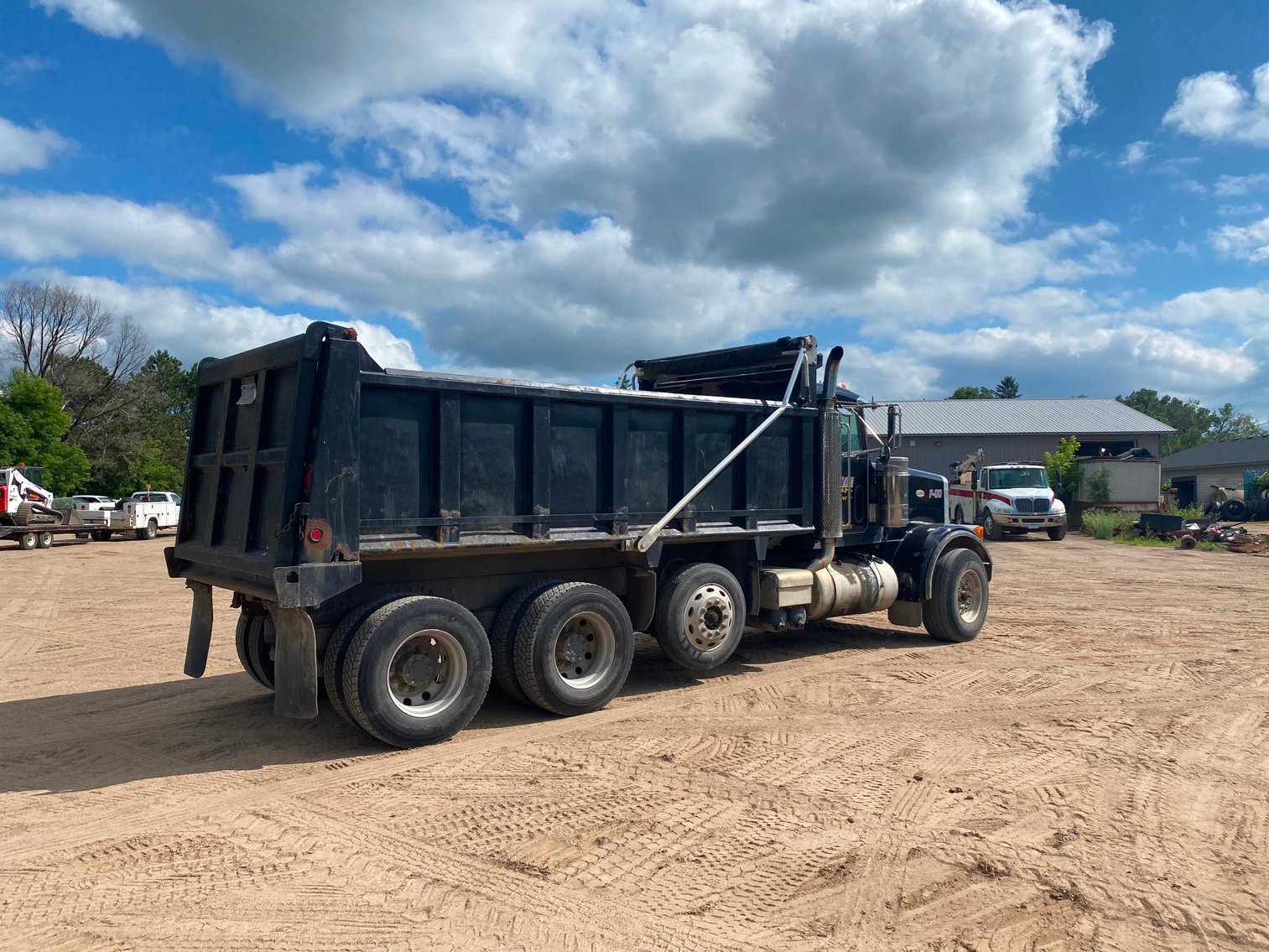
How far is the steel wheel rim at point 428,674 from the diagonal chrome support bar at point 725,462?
186 centimetres

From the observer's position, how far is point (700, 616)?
844 cm

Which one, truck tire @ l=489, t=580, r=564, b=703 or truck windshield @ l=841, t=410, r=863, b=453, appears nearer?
truck tire @ l=489, t=580, r=564, b=703

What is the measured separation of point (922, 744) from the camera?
6664mm

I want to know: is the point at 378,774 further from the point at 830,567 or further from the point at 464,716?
the point at 830,567

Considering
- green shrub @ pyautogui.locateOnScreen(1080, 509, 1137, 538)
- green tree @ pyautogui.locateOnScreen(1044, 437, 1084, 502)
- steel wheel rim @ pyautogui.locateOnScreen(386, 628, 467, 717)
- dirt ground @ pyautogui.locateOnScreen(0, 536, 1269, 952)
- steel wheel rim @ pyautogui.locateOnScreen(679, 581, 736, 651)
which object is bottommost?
dirt ground @ pyautogui.locateOnScreen(0, 536, 1269, 952)

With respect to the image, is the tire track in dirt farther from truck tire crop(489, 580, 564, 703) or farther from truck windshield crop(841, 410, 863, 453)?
truck windshield crop(841, 410, 863, 453)

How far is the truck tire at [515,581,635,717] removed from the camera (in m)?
7.14

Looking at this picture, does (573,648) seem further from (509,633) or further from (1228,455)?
(1228,455)

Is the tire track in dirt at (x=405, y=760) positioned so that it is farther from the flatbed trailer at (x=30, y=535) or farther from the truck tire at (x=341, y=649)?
the flatbed trailer at (x=30, y=535)

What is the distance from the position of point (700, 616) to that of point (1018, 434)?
48.6 metres

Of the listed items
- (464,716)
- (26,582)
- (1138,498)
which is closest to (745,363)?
(464,716)

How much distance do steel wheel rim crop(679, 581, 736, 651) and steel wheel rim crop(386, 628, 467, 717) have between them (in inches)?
91.1

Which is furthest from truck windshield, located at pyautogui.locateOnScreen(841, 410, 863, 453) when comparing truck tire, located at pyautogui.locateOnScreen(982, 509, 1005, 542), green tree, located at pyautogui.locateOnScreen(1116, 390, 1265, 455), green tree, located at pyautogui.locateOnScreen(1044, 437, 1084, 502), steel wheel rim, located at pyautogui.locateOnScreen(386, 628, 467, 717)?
green tree, located at pyautogui.locateOnScreen(1116, 390, 1265, 455)

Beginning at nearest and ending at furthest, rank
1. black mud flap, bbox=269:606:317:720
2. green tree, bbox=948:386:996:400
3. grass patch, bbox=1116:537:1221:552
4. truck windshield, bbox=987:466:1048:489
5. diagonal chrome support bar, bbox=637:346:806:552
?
black mud flap, bbox=269:606:317:720
diagonal chrome support bar, bbox=637:346:806:552
grass patch, bbox=1116:537:1221:552
truck windshield, bbox=987:466:1048:489
green tree, bbox=948:386:996:400
